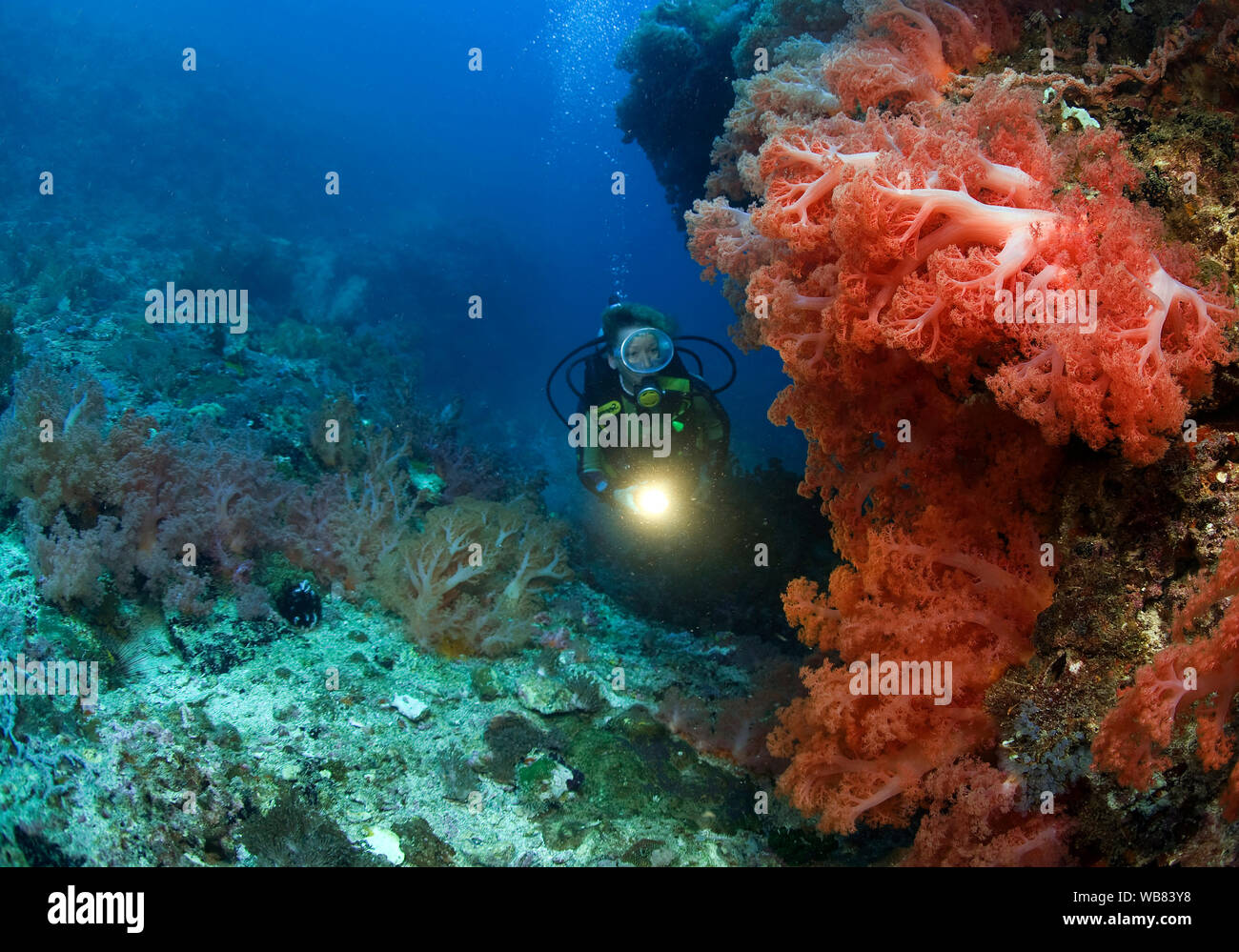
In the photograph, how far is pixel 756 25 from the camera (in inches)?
223

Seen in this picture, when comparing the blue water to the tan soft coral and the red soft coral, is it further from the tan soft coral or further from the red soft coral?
the red soft coral

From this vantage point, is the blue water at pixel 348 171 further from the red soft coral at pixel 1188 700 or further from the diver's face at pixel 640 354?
the red soft coral at pixel 1188 700

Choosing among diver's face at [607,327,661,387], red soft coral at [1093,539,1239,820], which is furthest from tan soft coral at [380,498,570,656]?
red soft coral at [1093,539,1239,820]

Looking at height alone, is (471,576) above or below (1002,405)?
below

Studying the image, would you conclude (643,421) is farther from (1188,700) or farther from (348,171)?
(348,171)

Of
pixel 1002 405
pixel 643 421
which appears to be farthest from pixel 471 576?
pixel 1002 405

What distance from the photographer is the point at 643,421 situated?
5.56m

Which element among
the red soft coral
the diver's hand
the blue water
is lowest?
the red soft coral

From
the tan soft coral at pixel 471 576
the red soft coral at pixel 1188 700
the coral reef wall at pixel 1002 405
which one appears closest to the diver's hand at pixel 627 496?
the tan soft coral at pixel 471 576

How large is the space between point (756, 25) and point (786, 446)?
20105mm

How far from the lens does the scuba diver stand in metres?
5.52

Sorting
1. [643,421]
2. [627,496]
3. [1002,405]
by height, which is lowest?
[627,496]
